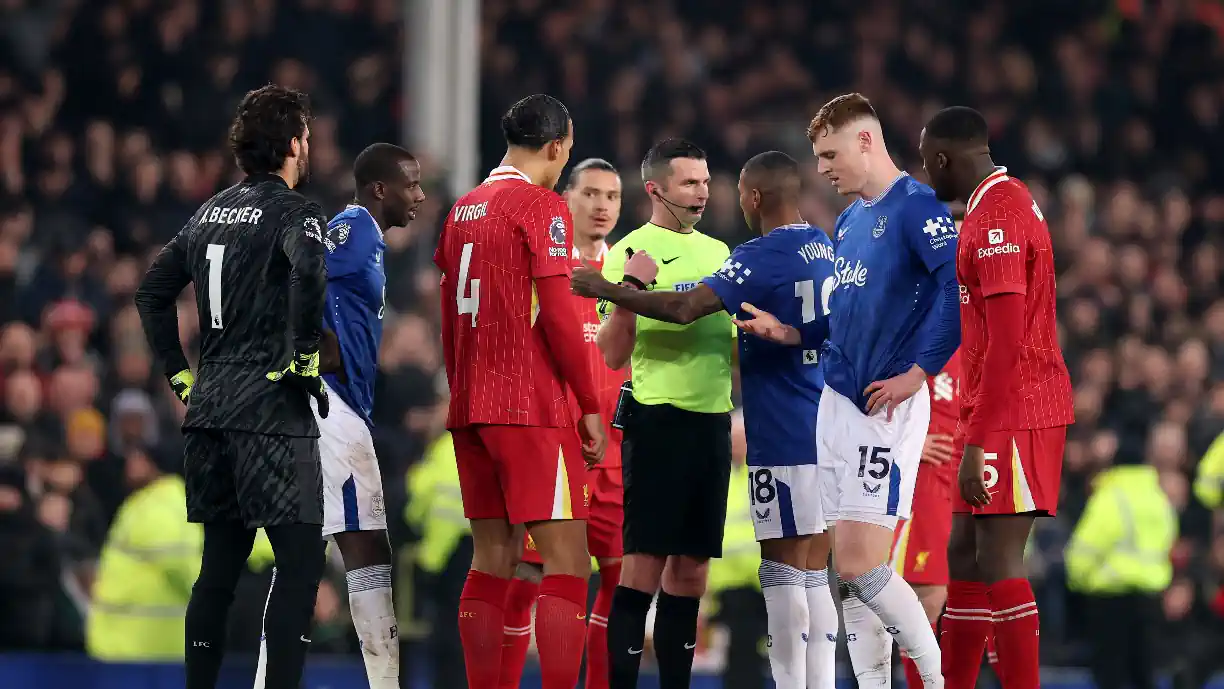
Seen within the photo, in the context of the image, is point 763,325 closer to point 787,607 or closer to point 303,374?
point 787,607

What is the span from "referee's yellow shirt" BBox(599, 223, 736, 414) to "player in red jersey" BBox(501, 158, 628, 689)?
0.53 meters

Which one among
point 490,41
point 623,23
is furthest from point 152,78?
point 623,23

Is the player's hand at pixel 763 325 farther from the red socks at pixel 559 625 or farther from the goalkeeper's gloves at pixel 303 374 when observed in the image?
the goalkeeper's gloves at pixel 303 374

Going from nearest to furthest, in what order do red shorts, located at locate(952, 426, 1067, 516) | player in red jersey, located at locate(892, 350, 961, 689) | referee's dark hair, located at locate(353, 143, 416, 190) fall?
red shorts, located at locate(952, 426, 1067, 516) → referee's dark hair, located at locate(353, 143, 416, 190) → player in red jersey, located at locate(892, 350, 961, 689)

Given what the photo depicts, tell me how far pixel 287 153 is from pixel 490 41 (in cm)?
1121

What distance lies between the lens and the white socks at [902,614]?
654 centimetres

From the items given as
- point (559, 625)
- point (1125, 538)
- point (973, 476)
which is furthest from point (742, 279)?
point (1125, 538)

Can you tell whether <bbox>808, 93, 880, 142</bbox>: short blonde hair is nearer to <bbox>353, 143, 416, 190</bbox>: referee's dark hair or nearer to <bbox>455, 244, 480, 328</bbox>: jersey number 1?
<bbox>455, 244, 480, 328</bbox>: jersey number 1

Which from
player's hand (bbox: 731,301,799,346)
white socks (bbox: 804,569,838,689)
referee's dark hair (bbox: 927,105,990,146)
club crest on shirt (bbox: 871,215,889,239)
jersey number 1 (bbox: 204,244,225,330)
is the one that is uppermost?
referee's dark hair (bbox: 927,105,990,146)

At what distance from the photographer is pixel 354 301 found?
7.30 m

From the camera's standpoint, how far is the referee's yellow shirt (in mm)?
7129

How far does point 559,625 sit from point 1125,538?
627 centimetres

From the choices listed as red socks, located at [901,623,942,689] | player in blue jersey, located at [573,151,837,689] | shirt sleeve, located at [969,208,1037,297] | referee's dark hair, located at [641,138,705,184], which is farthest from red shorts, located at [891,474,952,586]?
referee's dark hair, located at [641,138,705,184]

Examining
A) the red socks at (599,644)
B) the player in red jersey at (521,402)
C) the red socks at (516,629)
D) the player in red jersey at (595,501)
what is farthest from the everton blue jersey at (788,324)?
the red socks at (516,629)
